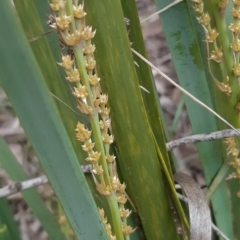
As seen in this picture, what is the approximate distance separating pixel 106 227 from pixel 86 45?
0.49ft

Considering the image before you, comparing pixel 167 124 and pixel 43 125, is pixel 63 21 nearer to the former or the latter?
pixel 43 125

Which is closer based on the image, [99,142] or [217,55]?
[99,142]

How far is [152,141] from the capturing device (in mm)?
386

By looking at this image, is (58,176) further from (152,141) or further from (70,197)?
(152,141)

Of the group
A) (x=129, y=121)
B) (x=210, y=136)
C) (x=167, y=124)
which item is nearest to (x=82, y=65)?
(x=129, y=121)

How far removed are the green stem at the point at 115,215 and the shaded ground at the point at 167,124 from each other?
0.59m

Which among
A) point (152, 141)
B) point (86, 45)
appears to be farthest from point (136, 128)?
point (86, 45)

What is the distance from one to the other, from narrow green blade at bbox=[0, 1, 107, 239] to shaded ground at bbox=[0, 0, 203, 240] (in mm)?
625

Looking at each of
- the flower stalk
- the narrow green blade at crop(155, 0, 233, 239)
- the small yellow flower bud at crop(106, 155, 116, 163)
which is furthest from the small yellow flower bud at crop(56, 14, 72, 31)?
the narrow green blade at crop(155, 0, 233, 239)

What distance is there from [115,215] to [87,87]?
0.38 feet

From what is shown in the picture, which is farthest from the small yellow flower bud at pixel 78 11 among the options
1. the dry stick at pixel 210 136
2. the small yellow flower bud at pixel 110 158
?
the dry stick at pixel 210 136

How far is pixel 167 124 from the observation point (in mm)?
1153

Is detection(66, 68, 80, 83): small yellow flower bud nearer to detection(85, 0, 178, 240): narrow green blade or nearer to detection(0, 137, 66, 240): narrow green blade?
detection(85, 0, 178, 240): narrow green blade

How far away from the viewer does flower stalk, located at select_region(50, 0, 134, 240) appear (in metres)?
0.25
